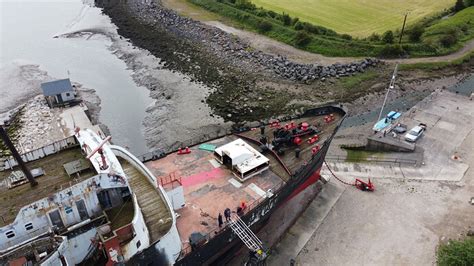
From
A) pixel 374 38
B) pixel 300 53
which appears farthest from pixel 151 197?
pixel 374 38

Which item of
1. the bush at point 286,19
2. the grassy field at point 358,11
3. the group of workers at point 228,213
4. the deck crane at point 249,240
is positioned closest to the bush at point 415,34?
the grassy field at point 358,11

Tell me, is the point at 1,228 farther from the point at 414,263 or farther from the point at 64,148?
the point at 414,263

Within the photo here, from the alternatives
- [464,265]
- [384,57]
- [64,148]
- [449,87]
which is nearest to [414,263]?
[464,265]

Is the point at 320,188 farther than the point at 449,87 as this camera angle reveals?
No

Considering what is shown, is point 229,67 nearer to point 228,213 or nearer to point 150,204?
point 228,213

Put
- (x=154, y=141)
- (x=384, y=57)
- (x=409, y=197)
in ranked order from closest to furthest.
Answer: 1. (x=409, y=197)
2. (x=154, y=141)
3. (x=384, y=57)

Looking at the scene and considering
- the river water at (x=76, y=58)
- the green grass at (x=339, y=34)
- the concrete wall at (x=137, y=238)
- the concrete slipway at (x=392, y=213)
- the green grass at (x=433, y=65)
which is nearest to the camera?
the concrete wall at (x=137, y=238)

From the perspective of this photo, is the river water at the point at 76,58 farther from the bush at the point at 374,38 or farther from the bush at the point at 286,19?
the bush at the point at 374,38
